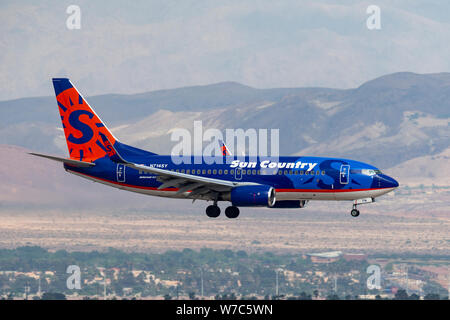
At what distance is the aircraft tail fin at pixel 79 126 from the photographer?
116438mm

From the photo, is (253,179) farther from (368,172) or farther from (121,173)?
(121,173)

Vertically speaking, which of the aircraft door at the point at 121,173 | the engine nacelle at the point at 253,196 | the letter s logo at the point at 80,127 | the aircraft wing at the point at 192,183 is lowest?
the engine nacelle at the point at 253,196

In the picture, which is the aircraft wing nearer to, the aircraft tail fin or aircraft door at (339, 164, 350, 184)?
aircraft door at (339, 164, 350, 184)

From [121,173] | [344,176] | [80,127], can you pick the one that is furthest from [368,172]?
[80,127]

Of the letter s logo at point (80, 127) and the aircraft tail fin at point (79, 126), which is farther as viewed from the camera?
A: the letter s logo at point (80, 127)

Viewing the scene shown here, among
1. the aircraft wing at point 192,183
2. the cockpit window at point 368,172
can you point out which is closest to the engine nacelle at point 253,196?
the aircraft wing at point 192,183

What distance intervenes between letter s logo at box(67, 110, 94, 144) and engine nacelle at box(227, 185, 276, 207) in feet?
70.8

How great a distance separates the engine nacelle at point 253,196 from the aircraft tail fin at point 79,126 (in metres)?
18.6

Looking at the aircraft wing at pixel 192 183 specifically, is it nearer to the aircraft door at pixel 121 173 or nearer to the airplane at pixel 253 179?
the airplane at pixel 253 179

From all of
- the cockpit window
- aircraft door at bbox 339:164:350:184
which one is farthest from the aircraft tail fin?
the cockpit window

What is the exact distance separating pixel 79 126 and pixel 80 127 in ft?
0.72

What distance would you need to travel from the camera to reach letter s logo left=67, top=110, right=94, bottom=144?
11725 centimetres
